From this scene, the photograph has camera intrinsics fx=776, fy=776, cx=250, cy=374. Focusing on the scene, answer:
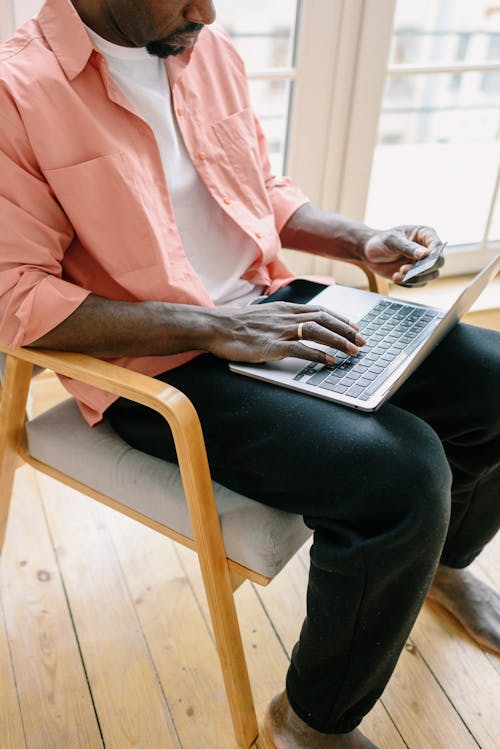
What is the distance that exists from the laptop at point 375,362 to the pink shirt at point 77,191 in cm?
19

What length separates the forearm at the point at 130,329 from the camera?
117 centimetres

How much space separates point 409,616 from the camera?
1.12 meters

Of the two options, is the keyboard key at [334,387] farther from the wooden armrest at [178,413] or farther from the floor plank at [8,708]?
the floor plank at [8,708]

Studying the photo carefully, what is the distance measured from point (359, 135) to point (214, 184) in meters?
0.81

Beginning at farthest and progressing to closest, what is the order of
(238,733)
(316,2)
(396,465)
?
(316,2), (238,733), (396,465)

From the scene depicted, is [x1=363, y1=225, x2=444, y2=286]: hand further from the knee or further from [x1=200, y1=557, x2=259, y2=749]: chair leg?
[x1=200, y1=557, x2=259, y2=749]: chair leg

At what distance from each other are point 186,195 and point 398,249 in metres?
0.40

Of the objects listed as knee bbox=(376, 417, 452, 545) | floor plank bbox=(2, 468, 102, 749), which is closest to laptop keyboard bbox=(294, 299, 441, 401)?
knee bbox=(376, 417, 452, 545)

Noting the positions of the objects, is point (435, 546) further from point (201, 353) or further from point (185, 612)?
point (185, 612)

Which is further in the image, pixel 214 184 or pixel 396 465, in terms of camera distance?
pixel 214 184

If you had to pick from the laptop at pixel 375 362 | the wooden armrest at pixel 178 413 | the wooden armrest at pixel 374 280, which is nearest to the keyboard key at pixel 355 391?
the laptop at pixel 375 362

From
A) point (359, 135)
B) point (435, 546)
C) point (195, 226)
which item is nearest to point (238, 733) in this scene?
point (435, 546)

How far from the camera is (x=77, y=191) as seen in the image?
1.16 meters

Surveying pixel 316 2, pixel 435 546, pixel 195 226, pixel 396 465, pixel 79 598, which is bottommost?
pixel 79 598
